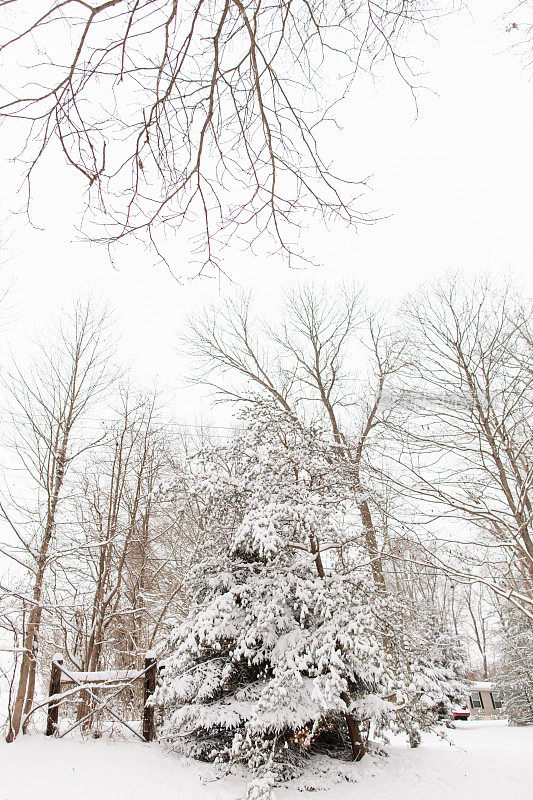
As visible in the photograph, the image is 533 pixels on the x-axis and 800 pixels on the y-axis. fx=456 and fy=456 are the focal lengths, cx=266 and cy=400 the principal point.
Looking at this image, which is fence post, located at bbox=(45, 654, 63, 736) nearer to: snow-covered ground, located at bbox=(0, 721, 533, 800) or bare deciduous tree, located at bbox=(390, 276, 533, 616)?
snow-covered ground, located at bbox=(0, 721, 533, 800)

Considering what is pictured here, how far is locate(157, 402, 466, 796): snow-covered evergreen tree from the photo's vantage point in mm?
5203

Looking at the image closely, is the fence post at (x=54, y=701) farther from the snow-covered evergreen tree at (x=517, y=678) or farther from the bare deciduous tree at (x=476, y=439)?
the snow-covered evergreen tree at (x=517, y=678)

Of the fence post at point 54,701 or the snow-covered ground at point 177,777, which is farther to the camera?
the fence post at point 54,701

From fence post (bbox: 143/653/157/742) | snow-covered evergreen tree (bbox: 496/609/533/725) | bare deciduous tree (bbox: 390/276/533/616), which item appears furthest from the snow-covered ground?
snow-covered evergreen tree (bbox: 496/609/533/725)

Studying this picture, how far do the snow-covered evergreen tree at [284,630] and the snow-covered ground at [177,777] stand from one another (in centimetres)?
34

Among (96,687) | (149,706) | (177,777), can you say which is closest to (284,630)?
(177,777)

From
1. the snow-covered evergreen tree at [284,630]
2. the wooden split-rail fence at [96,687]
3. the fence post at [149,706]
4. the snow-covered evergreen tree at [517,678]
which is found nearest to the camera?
the snow-covered evergreen tree at [284,630]

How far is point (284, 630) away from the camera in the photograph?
593 cm

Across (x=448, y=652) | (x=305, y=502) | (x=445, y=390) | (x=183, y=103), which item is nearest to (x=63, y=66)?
(x=183, y=103)

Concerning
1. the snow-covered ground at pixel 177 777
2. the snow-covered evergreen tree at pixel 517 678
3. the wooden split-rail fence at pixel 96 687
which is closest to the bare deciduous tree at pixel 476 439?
the snow-covered ground at pixel 177 777

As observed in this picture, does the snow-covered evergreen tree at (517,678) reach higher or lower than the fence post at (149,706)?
lower

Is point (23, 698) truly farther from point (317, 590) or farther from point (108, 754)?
point (317, 590)

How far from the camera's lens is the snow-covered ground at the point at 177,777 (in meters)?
4.46

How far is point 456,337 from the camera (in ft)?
19.1
